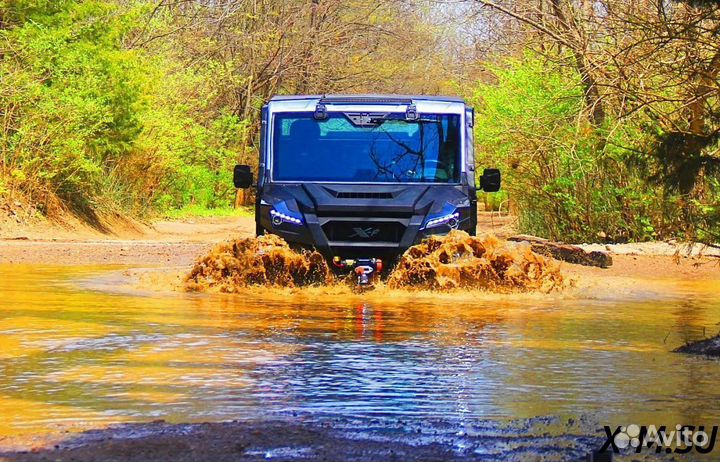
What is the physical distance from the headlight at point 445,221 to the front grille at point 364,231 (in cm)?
32

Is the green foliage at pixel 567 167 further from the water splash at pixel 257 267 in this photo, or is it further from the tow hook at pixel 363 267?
the water splash at pixel 257 267

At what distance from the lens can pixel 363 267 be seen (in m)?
17.3

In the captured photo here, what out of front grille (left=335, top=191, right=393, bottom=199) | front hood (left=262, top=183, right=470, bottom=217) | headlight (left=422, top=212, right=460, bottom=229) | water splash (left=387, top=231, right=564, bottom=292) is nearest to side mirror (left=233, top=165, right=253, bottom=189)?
front hood (left=262, top=183, right=470, bottom=217)

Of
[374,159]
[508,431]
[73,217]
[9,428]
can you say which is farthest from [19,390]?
[73,217]

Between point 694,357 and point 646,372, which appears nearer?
point 646,372

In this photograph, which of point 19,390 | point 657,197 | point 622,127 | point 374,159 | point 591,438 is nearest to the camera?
point 591,438

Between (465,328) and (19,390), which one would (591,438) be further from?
(465,328)

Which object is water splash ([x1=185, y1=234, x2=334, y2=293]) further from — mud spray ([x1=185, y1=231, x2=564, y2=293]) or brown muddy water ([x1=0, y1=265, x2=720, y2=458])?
brown muddy water ([x1=0, y1=265, x2=720, y2=458])

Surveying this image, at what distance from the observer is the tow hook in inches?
679

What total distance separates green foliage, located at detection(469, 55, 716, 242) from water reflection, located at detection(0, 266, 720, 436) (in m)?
9.60

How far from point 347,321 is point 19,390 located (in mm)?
5308

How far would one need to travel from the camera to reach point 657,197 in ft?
74.7

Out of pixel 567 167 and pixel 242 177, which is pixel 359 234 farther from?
pixel 567 167

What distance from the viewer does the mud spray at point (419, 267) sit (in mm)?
17156
